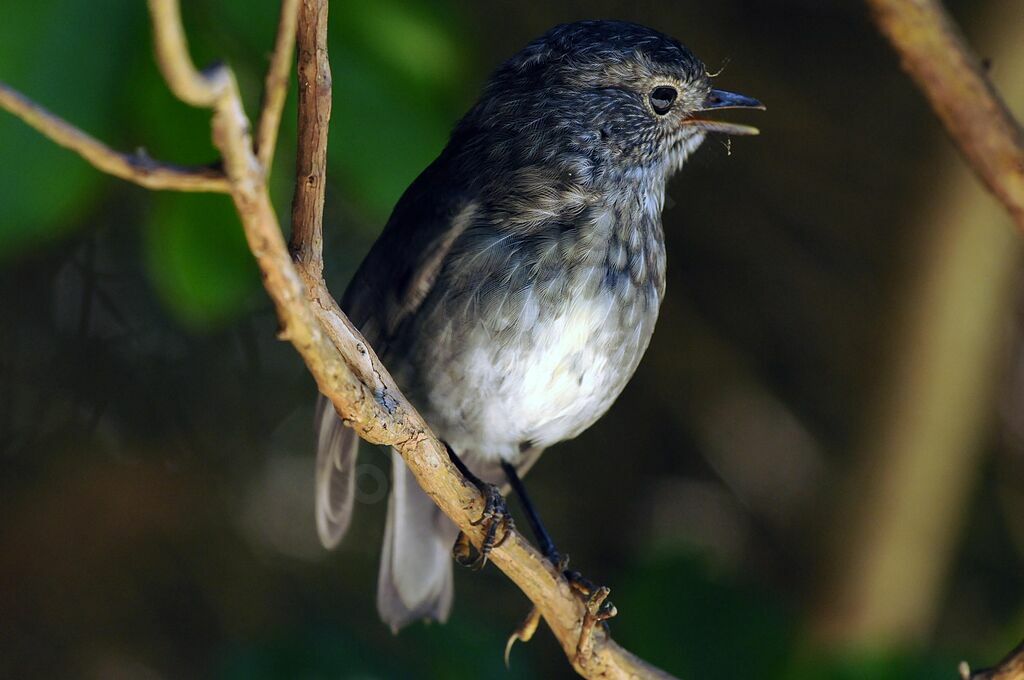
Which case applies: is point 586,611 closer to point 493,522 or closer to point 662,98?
point 493,522

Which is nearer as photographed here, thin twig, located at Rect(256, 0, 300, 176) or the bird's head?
thin twig, located at Rect(256, 0, 300, 176)

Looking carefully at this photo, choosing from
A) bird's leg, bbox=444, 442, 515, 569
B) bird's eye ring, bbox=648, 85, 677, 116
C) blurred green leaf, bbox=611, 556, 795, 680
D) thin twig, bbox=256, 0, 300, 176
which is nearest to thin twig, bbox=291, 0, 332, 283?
thin twig, bbox=256, 0, 300, 176

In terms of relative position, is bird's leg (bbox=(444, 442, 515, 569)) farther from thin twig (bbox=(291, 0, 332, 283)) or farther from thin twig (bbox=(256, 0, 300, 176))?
thin twig (bbox=(256, 0, 300, 176))

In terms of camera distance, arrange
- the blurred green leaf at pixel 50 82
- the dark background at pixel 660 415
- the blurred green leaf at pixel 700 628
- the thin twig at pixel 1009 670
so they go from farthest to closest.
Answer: the blurred green leaf at pixel 700 628 < the dark background at pixel 660 415 < the blurred green leaf at pixel 50 82 < the thin twig at pixel 1009 670

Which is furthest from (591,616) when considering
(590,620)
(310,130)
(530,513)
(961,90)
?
(961,90)

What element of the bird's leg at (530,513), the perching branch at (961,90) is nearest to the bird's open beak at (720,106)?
the perching branch at (961,90)

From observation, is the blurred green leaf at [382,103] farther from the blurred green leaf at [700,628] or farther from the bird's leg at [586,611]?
the blurred green leaf at [700,628]
